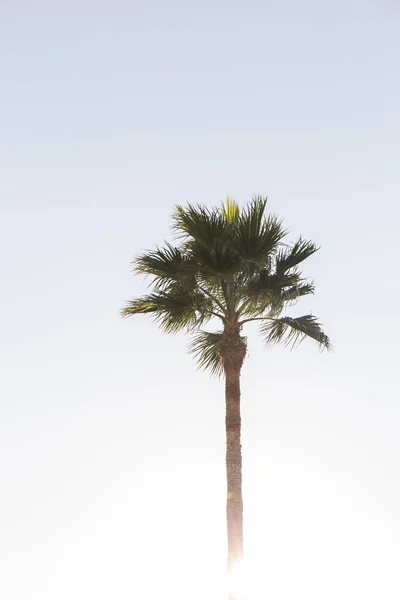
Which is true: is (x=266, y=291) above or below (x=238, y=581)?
above

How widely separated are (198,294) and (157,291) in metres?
0.98

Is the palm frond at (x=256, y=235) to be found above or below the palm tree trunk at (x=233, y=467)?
above

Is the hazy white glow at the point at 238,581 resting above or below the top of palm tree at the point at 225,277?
below

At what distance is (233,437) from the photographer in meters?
20.2

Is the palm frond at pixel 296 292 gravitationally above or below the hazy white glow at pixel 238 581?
above

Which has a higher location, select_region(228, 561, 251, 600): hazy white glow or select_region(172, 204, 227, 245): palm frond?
select_region(172, 204, 227, 245): palm frond

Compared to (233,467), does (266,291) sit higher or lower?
higher

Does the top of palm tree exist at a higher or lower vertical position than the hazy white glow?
higher

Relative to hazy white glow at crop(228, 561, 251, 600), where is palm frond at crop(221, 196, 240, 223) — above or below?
above

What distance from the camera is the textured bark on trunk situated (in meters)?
19.2

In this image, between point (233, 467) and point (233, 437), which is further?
point (233, 437)

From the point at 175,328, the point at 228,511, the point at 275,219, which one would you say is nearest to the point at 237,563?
the point at 228,511

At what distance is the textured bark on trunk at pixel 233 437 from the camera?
19250 mm

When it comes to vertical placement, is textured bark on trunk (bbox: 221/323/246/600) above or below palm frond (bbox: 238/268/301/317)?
below
